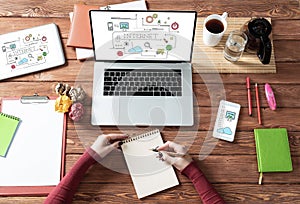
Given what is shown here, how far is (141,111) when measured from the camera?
4.67 feet

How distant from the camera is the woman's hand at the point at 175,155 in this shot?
1.35 meters

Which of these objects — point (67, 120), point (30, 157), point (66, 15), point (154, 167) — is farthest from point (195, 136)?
point (66, 15)

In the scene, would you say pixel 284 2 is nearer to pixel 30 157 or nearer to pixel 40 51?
pixel 40 51

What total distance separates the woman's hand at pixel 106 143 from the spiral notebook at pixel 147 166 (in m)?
0.02

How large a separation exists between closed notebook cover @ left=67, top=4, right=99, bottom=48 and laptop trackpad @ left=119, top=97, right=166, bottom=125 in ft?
0.81

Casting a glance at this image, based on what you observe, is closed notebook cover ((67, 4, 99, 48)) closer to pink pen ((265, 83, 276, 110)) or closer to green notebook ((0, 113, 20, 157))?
green notebook ((0, 113, 20, 157))

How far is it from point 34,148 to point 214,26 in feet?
2.50

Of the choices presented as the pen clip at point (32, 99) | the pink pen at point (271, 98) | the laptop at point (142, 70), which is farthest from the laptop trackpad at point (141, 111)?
the pink pen at point (271, 98)

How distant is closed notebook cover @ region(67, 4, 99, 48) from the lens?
1.48 meters

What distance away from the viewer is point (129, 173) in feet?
4.47

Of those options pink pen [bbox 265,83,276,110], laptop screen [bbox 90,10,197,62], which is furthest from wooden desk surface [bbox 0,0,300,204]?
laptop screen [bbox 90,10,197,62]

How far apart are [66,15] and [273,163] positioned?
0.92m

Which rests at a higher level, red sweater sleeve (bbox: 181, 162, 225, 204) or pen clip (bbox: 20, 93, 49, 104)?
pen clip (bbox: 20, 93, 49, 104)

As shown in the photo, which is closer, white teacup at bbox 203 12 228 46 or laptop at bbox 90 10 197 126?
laptop at bbox 90 10 197 126
